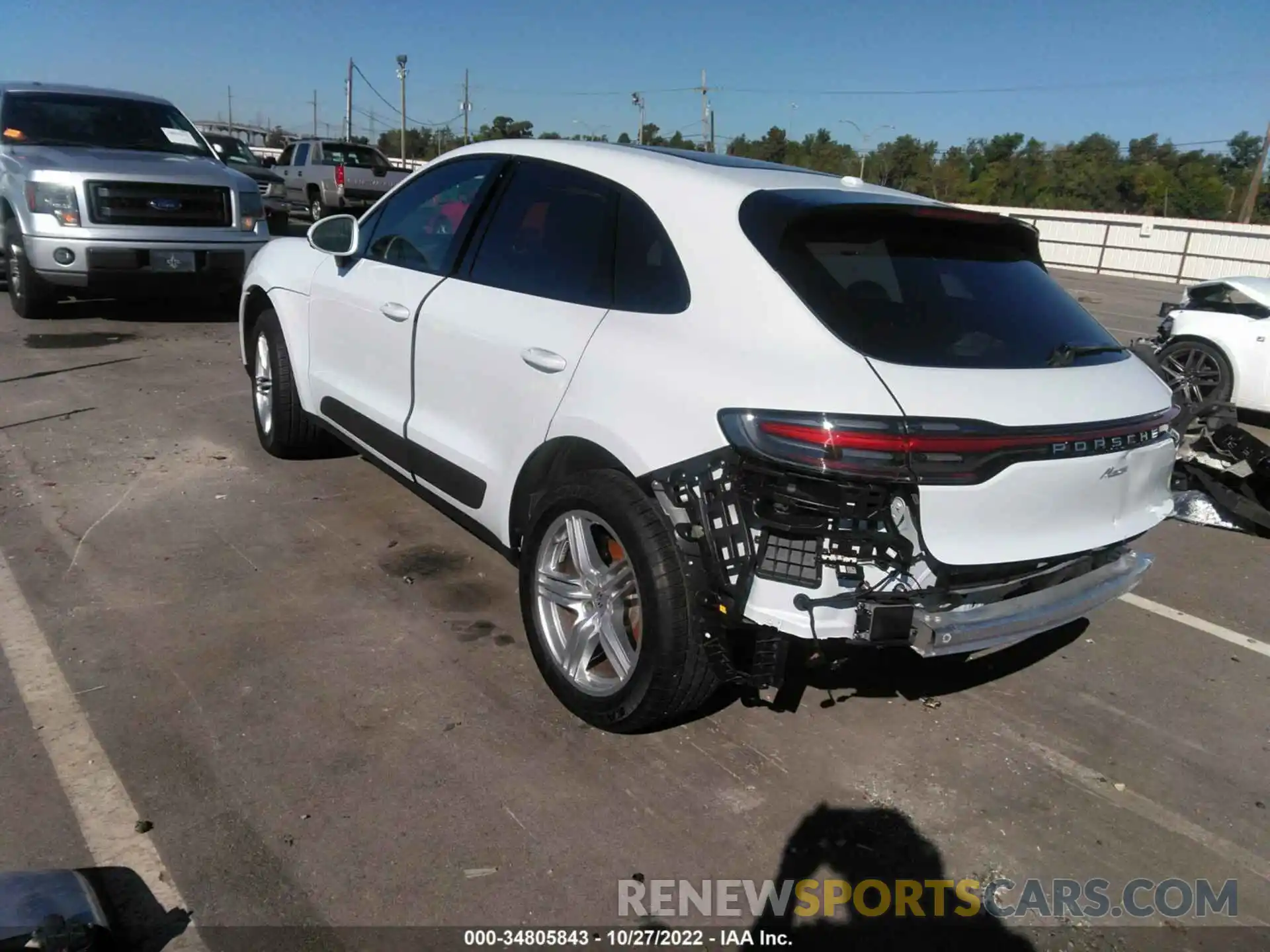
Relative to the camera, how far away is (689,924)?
2547mm

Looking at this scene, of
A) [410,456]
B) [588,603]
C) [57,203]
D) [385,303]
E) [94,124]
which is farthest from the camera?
[94,124]

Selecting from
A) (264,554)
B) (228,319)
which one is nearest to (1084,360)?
(264,554)

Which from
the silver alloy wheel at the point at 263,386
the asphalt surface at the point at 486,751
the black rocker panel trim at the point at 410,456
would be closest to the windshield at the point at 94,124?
the silver alloy wheel at the point at 263,386

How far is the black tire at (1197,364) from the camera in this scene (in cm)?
845

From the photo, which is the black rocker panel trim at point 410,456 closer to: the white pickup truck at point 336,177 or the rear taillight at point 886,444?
the rear taillight at point 886,444

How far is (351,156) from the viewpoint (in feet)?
70.3

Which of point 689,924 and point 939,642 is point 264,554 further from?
point 939,642

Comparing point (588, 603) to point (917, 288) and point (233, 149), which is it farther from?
point (233, 149)

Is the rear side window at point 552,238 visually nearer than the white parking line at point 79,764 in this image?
No

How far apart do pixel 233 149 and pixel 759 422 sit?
19.5 m

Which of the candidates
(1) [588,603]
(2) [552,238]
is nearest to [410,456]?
(2) [552,238]

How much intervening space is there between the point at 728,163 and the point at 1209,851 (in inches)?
110

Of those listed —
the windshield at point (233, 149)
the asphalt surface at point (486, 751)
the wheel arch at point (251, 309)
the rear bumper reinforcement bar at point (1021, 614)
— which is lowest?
the asphalt surface at point (486, 751)

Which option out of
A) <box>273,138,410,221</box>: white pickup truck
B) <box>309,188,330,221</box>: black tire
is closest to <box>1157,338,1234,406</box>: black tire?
<box>273,138,410,221</box>: white pickup truck
